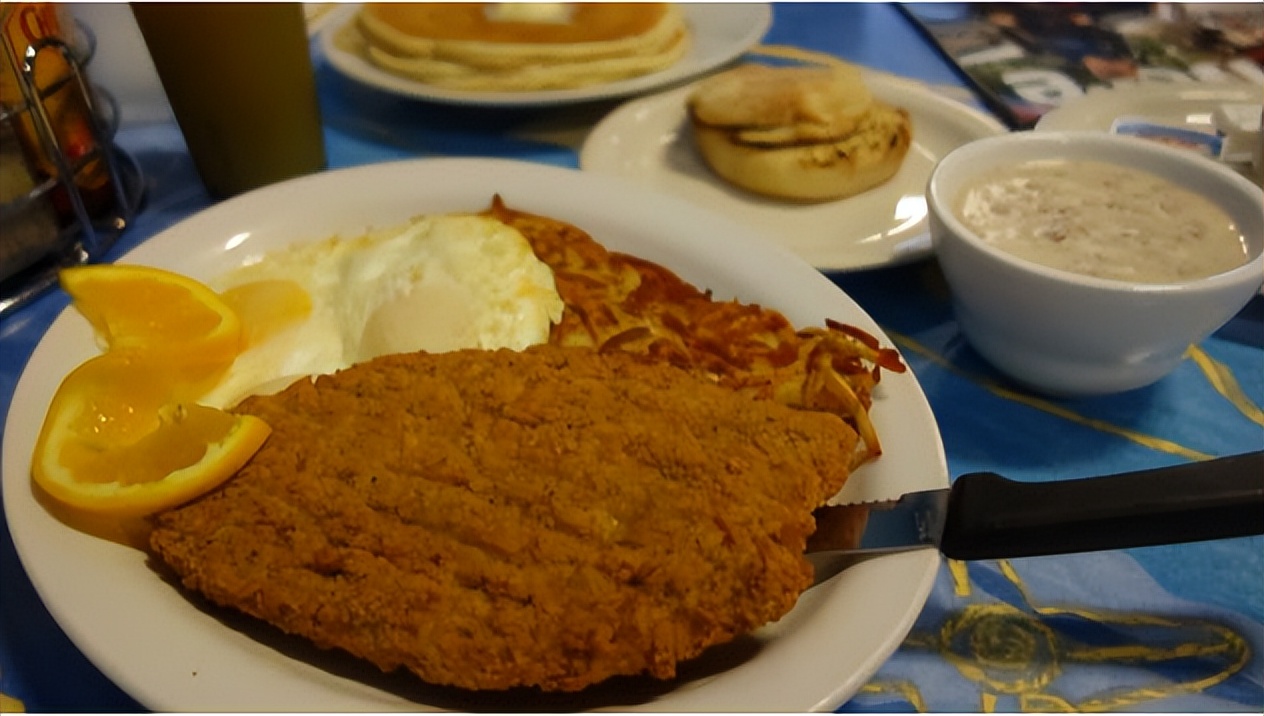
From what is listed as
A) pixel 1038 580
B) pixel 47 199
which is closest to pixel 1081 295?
pixel 1038 580

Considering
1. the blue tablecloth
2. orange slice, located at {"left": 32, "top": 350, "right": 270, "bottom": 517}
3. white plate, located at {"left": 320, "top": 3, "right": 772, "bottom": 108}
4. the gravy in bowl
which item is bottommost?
the blue tablecloth

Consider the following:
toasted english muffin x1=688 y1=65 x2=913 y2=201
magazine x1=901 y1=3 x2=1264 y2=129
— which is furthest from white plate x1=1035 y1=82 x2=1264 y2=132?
toasted english muffin x1=688 y1=65 x2=913 y2=201

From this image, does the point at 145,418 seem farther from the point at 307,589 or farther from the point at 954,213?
the point at 954,213

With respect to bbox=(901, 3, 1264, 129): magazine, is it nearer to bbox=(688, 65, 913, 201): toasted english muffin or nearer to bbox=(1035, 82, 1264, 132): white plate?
bbox=(1035, 82, 1264, 132): white plate

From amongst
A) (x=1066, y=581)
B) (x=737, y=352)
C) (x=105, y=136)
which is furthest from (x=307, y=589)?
(x=105, y=136)

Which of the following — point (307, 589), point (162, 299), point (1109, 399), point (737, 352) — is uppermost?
point (162, 299)

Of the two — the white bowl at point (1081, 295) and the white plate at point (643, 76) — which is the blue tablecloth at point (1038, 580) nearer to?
the white bowl at point (1081, 295)
